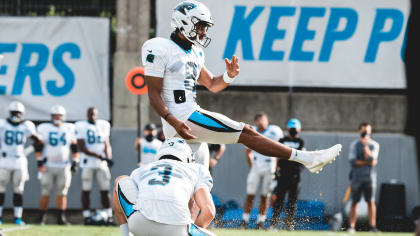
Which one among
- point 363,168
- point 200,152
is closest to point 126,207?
point 200,152

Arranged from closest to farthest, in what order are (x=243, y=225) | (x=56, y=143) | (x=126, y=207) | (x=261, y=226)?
(x=126, y=207) → (x=261, y=226) → (x=243, y=225) → (x=56, y=143)

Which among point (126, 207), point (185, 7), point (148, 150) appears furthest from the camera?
point (148, 150)

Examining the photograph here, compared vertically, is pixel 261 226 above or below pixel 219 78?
below

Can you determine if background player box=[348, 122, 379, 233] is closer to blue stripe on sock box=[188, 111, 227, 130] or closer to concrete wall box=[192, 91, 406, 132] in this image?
concrete wall box=[192, 91, 406, 132]

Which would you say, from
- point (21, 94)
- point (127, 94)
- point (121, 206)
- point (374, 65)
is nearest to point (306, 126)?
point (374, 65)

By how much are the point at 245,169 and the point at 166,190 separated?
10.6 meters

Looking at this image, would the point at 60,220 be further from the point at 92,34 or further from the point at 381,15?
the point at 381,15

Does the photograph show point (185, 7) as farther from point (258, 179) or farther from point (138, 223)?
point (258, 179)

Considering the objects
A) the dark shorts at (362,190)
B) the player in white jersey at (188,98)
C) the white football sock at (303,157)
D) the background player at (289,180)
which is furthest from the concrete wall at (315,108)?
the white football sock at (303,157)

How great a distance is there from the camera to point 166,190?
4.98m

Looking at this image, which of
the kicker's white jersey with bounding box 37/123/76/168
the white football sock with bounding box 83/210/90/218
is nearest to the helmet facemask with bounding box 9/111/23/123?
the kicker's white jersey with bounding box 37/123/76/168

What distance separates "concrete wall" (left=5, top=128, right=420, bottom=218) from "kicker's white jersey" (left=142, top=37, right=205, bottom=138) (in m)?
8.83

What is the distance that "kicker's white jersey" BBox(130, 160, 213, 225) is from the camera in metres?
Result: 4.92

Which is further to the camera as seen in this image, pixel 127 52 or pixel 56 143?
pixel 127 52
